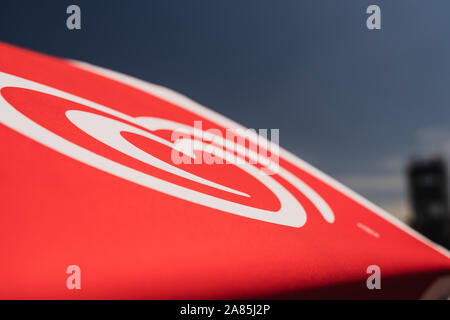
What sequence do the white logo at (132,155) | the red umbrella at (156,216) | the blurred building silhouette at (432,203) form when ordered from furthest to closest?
the blurred building silhouette at (432,203) → the white logo at (132,155) → the red umbrella at (156,216)

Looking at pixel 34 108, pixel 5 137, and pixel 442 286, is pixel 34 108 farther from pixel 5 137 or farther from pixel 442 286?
pixel 442 286

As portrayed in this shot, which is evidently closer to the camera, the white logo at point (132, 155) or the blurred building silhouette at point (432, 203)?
the white logo at point (132, 155)

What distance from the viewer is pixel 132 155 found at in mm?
1100

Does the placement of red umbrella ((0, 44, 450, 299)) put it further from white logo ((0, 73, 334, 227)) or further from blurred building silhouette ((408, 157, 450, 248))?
blurred building silhouette ((408, 157, 450, 248))

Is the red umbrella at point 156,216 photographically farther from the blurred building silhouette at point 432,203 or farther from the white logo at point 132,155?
the blurred building silhouette at point 432,203

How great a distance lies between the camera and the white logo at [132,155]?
100cm

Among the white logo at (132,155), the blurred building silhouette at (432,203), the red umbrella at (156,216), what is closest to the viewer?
the red umbrella at (156,216)

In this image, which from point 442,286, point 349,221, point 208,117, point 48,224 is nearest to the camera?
point 48,224

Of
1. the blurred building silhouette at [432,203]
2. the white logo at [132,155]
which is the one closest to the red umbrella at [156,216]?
the white logo at [132,155]

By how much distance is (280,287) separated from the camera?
90 cm

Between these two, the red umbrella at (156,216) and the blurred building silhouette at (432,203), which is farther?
the blurred building silhouette at (432,203)

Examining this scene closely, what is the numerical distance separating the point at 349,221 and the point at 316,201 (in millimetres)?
131
